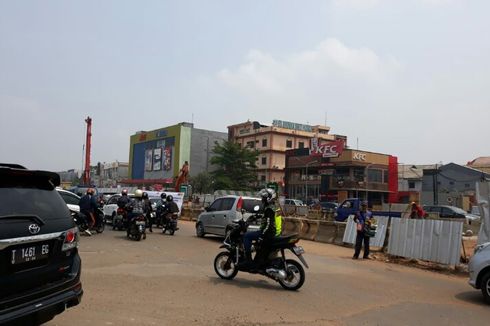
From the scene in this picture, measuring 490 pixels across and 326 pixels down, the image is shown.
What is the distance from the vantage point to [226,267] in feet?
32.0

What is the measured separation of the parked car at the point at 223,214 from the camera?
17.2 meters

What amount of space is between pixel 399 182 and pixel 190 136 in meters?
40.4

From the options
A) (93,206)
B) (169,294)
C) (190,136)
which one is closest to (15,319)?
(169,294)

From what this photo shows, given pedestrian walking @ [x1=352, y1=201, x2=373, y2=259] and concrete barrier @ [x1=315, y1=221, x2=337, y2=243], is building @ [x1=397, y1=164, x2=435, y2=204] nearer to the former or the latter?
concrete barrier @ [x1=315, y1=221, x2=337, y2=243]

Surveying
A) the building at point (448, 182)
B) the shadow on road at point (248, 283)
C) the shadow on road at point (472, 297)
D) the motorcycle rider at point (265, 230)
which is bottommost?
the shadow on road at point (472, 297)

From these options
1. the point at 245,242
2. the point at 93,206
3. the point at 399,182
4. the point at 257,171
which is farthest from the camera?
the point at 257,171

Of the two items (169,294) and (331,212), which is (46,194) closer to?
(169,294)

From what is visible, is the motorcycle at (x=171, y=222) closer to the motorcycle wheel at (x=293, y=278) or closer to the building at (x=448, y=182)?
the motorcycle wheel at (x=293, y=278)

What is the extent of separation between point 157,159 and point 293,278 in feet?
303

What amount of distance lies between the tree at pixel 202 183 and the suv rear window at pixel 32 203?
74.7 meters

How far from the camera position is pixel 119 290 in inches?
316

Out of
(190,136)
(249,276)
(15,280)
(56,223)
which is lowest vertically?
(249,276)

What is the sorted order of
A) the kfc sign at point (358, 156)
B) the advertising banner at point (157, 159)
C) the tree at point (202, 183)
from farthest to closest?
1. the advertising banner at point (157, 159)
2. the tree at point (202, 183)
3. the kfc sign at point (358, 156)

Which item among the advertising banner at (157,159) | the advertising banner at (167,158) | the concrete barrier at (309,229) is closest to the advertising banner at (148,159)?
the advertising banner at (157,159)
